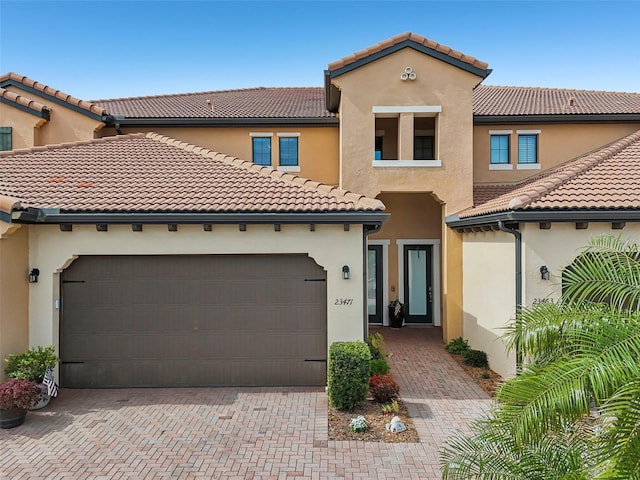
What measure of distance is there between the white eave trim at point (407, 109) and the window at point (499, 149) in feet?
9.96

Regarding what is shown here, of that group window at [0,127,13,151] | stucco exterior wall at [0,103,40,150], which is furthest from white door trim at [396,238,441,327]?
window at [0,127,13,151]

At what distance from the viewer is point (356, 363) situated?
8.57 m

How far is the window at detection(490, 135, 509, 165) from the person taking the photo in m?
15.3

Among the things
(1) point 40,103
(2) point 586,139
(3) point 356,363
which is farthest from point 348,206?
(1) point 40,103

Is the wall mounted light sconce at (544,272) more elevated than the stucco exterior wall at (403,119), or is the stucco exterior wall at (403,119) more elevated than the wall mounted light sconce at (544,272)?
the stucco exterior wall at (403,119)

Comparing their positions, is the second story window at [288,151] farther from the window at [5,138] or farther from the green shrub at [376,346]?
the window at [5,138]

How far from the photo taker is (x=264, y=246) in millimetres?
9773

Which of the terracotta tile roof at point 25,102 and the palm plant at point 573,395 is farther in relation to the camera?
the terracotta tile roof at point 25,102

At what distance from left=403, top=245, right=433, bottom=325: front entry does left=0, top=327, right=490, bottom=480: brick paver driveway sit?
21.0ft

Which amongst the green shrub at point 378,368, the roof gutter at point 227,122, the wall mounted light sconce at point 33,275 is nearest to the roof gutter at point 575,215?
the green shrub at point 378,368

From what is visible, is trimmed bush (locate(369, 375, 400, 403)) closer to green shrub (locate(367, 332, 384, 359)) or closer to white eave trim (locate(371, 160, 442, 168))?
green shrub (locate(367, 332, 384, 359))

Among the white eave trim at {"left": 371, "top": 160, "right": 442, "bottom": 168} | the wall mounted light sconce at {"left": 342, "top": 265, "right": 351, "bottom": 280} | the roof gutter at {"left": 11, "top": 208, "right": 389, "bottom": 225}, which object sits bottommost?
the wall mounted light sconce at {"left": 342, "top": 265, "right": 351, "bottom": 280}

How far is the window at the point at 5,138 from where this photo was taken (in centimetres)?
1465

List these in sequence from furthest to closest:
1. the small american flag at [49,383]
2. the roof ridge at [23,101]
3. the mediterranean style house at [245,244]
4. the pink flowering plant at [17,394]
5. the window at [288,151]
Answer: the window at [288,151], the roof ridge at [23,101], the mediterranean style house at [245,244], the small american flag at [49,383], the pink flowering plant at [17,394]
